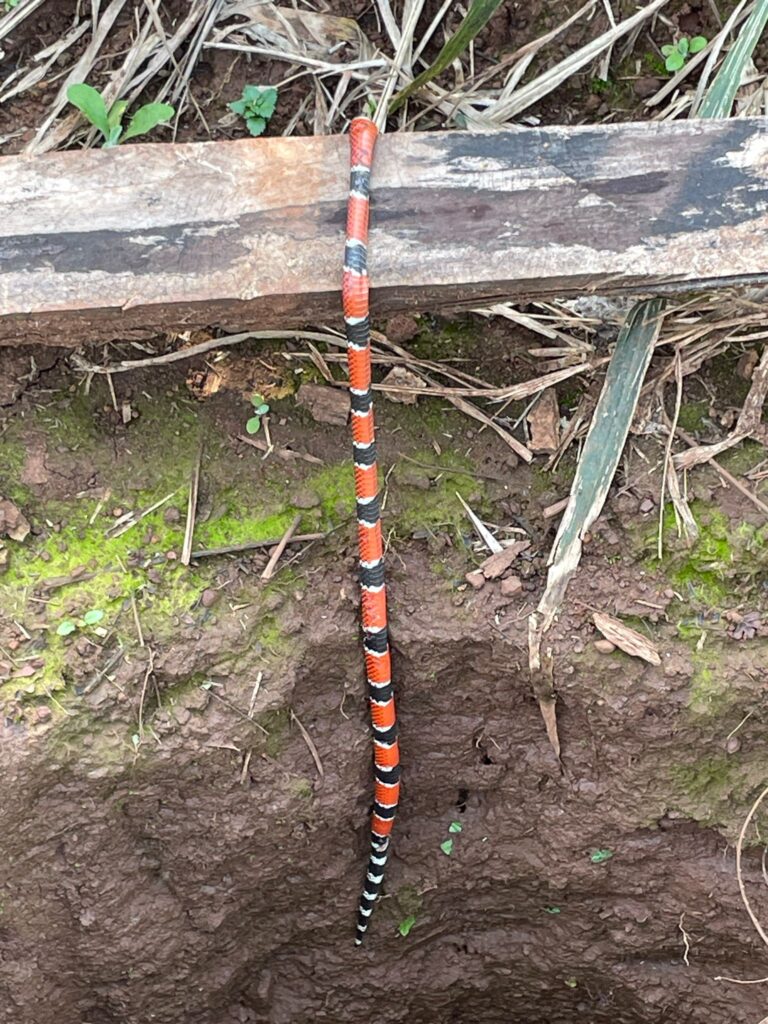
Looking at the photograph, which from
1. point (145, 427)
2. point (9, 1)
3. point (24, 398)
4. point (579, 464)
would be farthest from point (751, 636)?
point (9, 1)

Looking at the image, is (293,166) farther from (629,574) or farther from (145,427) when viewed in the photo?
(629,574)

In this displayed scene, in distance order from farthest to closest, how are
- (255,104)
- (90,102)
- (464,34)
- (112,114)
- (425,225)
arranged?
(255,104) → (112,114) → (90,102) → (464,34) → (425,225)

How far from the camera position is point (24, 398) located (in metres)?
3.40

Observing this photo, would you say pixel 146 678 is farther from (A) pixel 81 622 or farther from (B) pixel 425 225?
(B) pixel 425 225

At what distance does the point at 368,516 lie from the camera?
3248mm

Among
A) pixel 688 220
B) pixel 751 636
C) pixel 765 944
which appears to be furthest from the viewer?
pixel 765 944

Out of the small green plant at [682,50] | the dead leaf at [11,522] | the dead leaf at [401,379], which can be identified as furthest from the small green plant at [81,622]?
the small green plant at [682,50]

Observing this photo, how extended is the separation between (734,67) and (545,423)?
4.19 ft

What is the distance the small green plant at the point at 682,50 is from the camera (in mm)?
3211

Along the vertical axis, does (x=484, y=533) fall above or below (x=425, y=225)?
below

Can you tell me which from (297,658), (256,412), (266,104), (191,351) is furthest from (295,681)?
(266,104)

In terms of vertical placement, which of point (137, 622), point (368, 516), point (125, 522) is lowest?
point (137, 622)

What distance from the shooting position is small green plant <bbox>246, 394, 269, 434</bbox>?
346cm

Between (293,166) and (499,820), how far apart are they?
2602 millimetres
